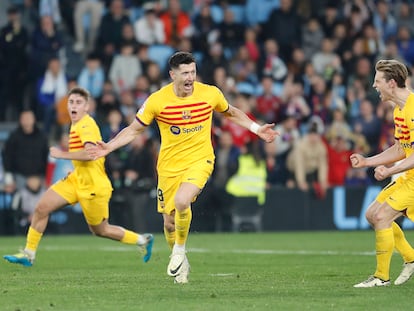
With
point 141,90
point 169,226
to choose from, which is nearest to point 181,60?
point 169,226

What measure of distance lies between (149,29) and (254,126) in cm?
1290

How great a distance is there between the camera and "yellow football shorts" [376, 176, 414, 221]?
1193 cm

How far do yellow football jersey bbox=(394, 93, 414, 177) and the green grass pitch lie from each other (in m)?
1.43

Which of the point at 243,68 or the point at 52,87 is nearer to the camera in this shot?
the point at 52,87

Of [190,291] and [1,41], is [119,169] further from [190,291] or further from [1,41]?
→ [190,291]

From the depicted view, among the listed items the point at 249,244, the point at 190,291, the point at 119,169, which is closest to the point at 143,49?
the point at 119,169

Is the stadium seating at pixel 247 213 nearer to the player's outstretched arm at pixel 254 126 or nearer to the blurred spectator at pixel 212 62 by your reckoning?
the blurred spectator at pixel 212 62

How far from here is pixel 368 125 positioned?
25.6m

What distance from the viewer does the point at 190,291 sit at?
38.4 feet

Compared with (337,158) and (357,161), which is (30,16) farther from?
(357,161)

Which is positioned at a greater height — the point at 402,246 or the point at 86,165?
the point at 86,165

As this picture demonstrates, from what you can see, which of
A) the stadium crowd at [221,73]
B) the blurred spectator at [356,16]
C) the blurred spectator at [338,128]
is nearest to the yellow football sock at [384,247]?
the stadium crowd at [221,73]

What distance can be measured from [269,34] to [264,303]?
1735 centimetres

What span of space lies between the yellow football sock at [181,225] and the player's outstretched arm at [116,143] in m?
1.02
